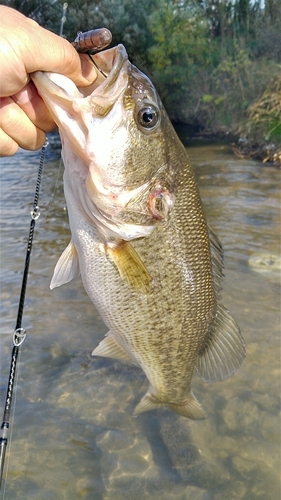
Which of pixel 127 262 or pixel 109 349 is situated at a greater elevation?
pixel 127 262

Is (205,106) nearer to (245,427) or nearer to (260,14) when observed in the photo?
(260,14)

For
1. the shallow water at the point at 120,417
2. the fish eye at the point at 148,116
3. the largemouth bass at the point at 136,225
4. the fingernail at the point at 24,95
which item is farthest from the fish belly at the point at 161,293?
the shallow water at the point at 120,417

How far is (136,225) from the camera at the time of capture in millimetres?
1979

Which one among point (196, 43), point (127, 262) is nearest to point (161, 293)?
point (127, 262)

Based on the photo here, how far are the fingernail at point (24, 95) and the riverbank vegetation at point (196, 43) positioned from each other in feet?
51.0

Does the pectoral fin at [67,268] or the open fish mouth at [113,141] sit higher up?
the open fish mouth at [113,141]

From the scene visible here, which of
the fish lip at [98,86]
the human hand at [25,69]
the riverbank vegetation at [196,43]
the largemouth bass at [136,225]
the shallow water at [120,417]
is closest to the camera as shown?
the human hand at [25,69]

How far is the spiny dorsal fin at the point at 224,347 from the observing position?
2.41 metres

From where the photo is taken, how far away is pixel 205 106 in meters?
18.9

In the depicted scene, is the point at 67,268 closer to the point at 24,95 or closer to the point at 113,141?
the point at 113,141

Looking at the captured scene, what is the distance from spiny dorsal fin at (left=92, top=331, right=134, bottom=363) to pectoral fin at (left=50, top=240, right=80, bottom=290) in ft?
1.51

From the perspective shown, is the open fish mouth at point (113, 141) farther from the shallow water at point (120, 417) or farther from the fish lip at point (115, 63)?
the shallow water at point (120, 417)

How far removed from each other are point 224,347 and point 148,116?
1360mm

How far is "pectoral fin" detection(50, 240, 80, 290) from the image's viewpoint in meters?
2.13
